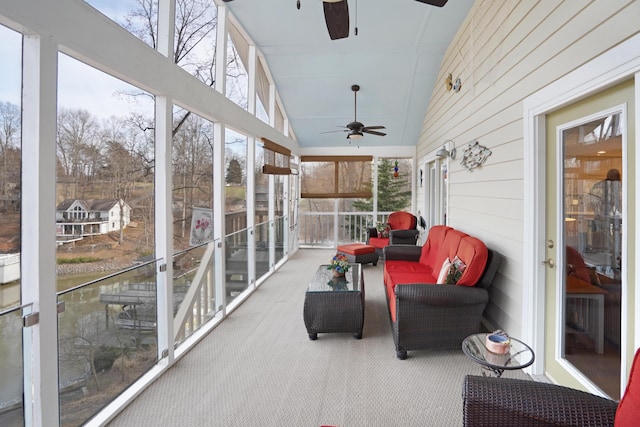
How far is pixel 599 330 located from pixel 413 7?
12.1ft

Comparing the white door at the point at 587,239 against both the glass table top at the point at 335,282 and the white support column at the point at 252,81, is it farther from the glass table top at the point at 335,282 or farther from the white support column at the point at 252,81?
the white support column at the point at 252,81

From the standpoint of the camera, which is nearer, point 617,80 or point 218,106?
point 617,80

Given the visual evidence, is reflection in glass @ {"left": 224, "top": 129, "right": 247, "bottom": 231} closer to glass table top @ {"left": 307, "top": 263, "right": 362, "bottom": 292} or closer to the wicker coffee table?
glass table top @ {"left": 307, "top": 263, "right": 362, "bottom": 292}

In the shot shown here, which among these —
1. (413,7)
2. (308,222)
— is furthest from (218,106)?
(308,222)

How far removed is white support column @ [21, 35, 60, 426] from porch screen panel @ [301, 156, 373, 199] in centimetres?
643

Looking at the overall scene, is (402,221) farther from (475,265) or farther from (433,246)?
(475,265)

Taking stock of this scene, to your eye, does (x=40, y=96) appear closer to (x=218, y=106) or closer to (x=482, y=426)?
(x=218, y=106)

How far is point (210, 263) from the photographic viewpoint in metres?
3.51

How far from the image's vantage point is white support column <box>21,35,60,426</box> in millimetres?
1597

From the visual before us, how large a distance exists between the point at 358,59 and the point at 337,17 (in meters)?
2.81

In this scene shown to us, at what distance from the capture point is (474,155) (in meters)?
3.66

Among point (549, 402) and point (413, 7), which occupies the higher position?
point (413, 7)

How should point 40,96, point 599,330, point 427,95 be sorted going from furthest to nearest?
point 427,95
point 599,330
point 40,96

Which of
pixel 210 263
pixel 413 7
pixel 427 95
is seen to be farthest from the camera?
pixel 427 95
